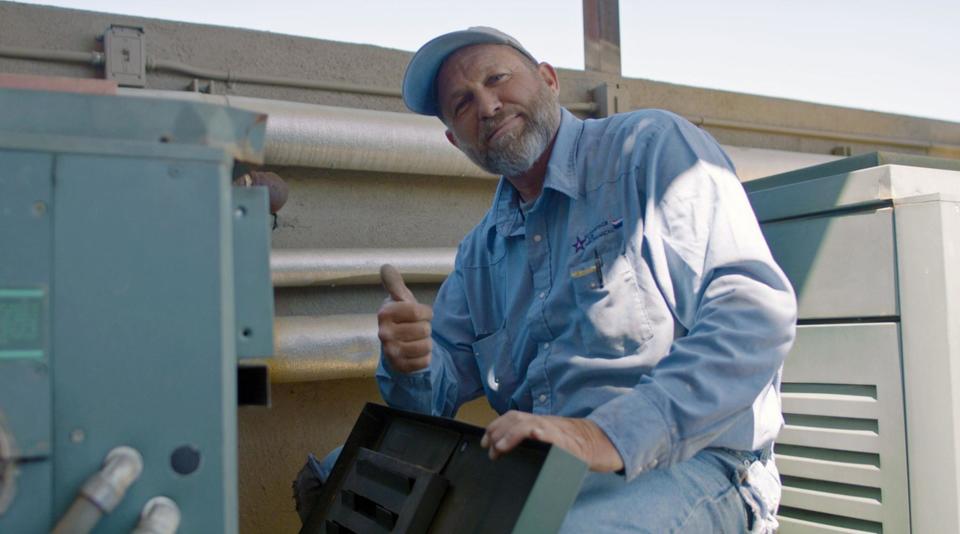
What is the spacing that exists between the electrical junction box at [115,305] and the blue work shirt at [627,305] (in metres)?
0.60

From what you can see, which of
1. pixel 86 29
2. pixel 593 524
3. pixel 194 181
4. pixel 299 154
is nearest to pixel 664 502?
pixel 593 524

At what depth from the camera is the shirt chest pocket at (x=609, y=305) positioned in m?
1.55

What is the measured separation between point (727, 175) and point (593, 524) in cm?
62

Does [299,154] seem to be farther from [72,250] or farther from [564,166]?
[72,250]

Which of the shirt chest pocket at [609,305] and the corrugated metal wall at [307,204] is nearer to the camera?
the shirt chest pocket at [609,305]

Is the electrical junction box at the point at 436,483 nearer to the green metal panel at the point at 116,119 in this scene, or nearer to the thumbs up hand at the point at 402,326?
the thumbs up hand at the point at 402,326

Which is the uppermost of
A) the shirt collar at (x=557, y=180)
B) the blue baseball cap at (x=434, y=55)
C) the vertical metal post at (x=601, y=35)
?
the vertical metal post at (x=601, y=35)

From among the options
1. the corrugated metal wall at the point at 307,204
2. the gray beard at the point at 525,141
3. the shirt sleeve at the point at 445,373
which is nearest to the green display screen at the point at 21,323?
the shirt sleeve at the point at 445,373

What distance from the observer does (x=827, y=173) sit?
74.5 inches

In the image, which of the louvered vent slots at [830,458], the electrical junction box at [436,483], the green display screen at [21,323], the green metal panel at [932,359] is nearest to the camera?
the green display screen at [21,323]

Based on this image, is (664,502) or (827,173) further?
(827,173)

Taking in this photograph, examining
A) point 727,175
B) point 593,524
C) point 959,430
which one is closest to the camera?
point 593,524

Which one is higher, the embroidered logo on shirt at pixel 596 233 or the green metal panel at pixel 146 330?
the embroidered logo on shirt at pixel 596 233

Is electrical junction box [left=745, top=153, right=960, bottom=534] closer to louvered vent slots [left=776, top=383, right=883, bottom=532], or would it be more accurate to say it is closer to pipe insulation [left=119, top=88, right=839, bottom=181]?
louvered vent slots [left=776, top=383, right=883, bottom=532]
